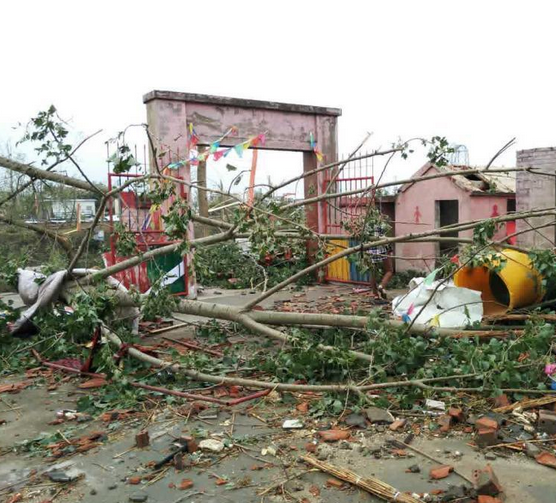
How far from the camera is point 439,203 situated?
11.3 m

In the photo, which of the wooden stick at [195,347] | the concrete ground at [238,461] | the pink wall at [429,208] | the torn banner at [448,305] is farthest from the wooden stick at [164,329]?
the pink wall at [429,208]

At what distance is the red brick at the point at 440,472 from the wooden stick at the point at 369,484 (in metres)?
0.26

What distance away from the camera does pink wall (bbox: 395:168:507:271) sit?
10.4m

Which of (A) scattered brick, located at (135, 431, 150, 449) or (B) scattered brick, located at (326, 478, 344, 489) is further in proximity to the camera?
(A) scattered brick, located at (135, 431, 150, 449)

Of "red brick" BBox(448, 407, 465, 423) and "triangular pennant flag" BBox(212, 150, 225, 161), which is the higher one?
"triangular pennant flag" BBox(212, 150, 225, 161)

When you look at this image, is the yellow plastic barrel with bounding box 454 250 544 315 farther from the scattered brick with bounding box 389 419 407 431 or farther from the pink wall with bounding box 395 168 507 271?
the pink wall with bounding box 395 168 507 271

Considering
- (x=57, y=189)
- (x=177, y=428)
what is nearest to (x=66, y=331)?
(x=57, y=189)

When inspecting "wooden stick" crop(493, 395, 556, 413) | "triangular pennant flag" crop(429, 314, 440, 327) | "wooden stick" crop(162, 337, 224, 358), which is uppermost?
"triangular pennant flag" crop(429, 314, 440, 327)

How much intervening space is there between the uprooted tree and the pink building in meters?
4.76

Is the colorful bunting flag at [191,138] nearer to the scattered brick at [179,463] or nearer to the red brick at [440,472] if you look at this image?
the scattered brick at [179,463]

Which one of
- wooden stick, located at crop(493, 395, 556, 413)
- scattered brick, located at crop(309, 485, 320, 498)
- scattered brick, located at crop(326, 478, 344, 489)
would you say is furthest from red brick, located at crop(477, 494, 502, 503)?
wooden stick, located at crop(493, 395, 556, 413)

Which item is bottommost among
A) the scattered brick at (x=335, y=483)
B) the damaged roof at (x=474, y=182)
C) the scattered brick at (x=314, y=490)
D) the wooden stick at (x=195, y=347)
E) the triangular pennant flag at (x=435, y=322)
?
the scattered brick at (x=314, y=490)

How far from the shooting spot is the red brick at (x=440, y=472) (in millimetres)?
2951

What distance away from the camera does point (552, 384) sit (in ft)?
12.9
